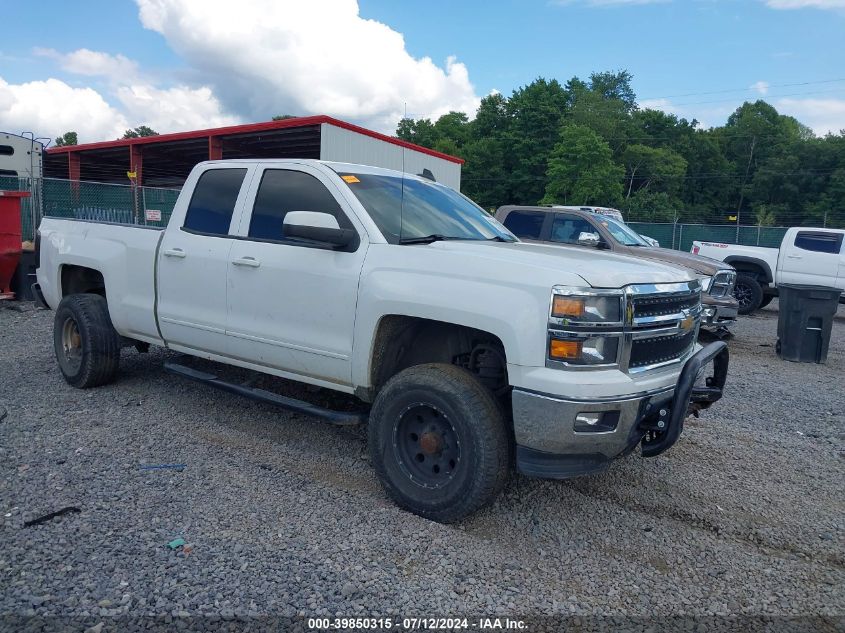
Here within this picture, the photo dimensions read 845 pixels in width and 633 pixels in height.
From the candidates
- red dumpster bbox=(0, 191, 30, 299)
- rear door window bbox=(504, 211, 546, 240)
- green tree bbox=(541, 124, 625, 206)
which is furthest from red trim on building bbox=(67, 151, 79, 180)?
green tree bbox=(541, 124, 625, 206)

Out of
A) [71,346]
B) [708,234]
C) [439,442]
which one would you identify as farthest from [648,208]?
[439,442]

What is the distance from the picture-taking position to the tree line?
55562mm

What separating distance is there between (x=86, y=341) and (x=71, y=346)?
1.61ft

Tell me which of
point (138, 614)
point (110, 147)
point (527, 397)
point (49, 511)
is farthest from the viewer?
point (110, 147)

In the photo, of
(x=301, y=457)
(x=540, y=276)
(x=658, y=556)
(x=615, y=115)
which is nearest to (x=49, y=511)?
(x=301, y=457)

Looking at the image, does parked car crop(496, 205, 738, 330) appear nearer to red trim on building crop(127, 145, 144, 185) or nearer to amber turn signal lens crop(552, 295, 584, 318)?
amber turn signal lens crop(552, 295, 584, 318)

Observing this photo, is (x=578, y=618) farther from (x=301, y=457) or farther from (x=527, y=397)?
(x=301, y=457)

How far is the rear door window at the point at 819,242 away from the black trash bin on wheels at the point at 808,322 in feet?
16.8

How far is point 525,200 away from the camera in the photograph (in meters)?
64.2

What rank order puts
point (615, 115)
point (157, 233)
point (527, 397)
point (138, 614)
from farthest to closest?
1. point (615, 115)
2. point (157, 233)
3. point (527, 397)
4. point (138, 614)

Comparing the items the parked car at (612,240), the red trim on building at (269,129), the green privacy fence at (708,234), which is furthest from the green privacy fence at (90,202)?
the green privacy fence at (708,234)

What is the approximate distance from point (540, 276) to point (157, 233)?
3.37 metres

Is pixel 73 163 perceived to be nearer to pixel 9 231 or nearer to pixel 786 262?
pixel 9 231

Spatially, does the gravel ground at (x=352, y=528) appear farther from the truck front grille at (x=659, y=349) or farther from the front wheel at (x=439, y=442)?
the truck front grille at (x=659, y=349)
